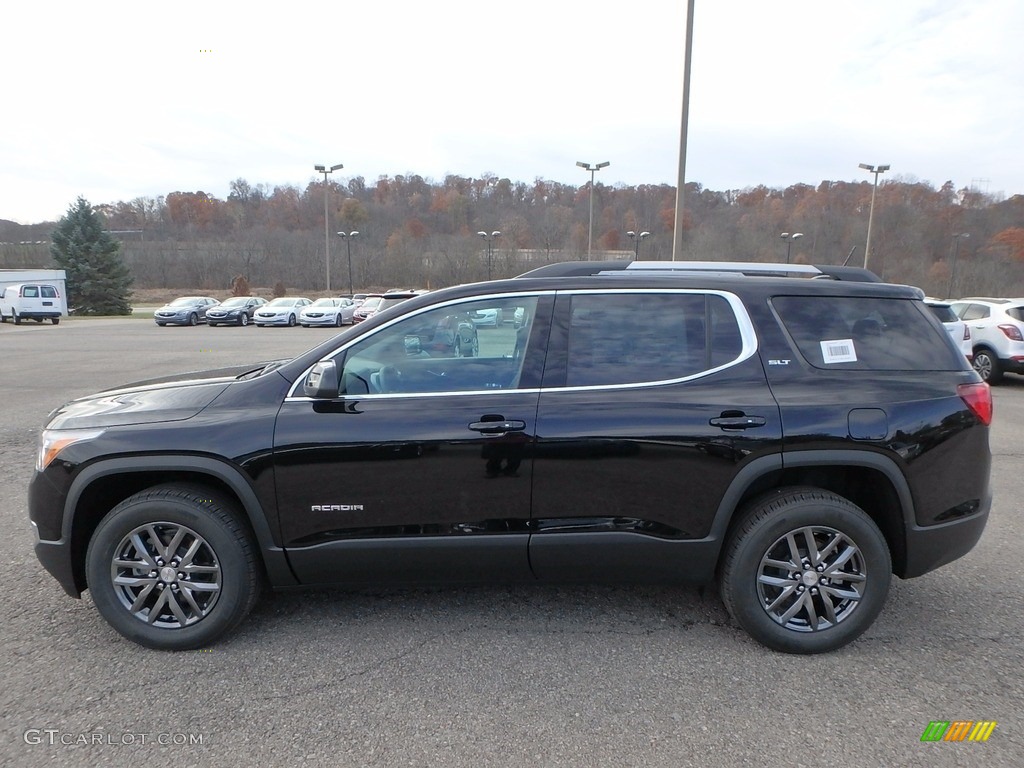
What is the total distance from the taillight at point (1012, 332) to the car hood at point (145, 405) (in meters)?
12.7

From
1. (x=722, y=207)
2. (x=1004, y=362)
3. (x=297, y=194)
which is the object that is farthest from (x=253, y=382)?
(x=297, y=194)

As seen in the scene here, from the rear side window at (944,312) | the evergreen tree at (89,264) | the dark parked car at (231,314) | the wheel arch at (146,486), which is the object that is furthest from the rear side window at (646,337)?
the evergreen tree at (89,264)

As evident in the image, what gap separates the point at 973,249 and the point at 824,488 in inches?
2875

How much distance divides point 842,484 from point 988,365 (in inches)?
430

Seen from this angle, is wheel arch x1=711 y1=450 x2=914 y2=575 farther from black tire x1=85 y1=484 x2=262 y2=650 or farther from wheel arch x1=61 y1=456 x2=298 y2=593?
black tire x1=85 y1=484 x2=262 y2=650

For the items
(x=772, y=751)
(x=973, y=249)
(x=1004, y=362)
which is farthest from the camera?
(x=973, y=249)

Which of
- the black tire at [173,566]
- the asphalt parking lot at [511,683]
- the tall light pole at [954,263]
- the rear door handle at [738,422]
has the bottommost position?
the asphalt parking lot at [511,683]

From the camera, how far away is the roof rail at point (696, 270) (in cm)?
347

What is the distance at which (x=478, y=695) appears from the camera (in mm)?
2752

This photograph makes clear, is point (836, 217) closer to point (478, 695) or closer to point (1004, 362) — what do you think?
point (1004, 362)

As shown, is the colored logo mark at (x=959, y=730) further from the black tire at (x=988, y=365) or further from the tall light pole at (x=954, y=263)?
the tall light pole at (x=954, y=263)

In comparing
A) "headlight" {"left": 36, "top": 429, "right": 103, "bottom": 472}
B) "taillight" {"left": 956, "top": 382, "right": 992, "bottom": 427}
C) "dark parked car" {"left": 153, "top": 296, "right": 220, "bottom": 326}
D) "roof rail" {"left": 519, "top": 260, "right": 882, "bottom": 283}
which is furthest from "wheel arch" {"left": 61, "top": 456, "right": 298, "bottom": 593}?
"dark parked car" {"left": 153, "top": 296, "right": 220, "bottom": 326}

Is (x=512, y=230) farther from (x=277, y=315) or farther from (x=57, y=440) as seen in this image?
(x=57, y=440)

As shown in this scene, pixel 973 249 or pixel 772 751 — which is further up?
pixel 973 249
